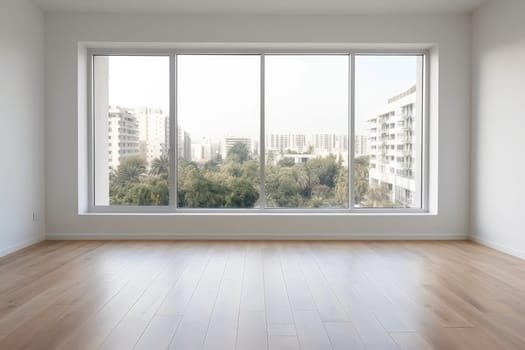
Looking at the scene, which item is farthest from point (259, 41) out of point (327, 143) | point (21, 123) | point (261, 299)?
point (261, 299)

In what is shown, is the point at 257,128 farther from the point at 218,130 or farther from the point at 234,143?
the point at 218,130

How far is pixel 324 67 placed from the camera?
6082 mm

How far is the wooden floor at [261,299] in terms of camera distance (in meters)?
2.47

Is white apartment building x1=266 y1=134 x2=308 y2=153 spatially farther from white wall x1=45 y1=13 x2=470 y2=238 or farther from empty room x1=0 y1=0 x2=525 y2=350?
white wall x1=45 y1=13 x2=470 y2=238

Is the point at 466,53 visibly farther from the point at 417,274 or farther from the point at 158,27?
the point at 158,27

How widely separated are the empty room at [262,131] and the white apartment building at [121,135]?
0.8 inches

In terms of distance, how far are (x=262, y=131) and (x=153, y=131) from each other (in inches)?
60.1

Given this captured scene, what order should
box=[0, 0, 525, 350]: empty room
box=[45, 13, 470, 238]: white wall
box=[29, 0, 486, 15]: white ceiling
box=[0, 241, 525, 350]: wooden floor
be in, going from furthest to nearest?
box=[45, 13, 470, 238]: white wall
box=[29, 0, 486, 15]: white ceiling
box=[0, 0, 525, 350]: empty room
box=[0, 241, 525, 350]: wooden floor

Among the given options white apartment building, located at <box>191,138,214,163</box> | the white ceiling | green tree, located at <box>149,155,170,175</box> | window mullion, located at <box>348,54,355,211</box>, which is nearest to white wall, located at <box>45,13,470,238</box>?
the white ceiling

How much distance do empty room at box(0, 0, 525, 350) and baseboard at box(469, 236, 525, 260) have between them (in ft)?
0.08

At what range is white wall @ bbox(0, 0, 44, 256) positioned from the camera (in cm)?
485

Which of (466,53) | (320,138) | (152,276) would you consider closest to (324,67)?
(320,138)

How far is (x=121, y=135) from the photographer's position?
613 centimetres

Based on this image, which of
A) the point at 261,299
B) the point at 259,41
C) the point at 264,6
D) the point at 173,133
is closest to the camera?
the point at 261,299
